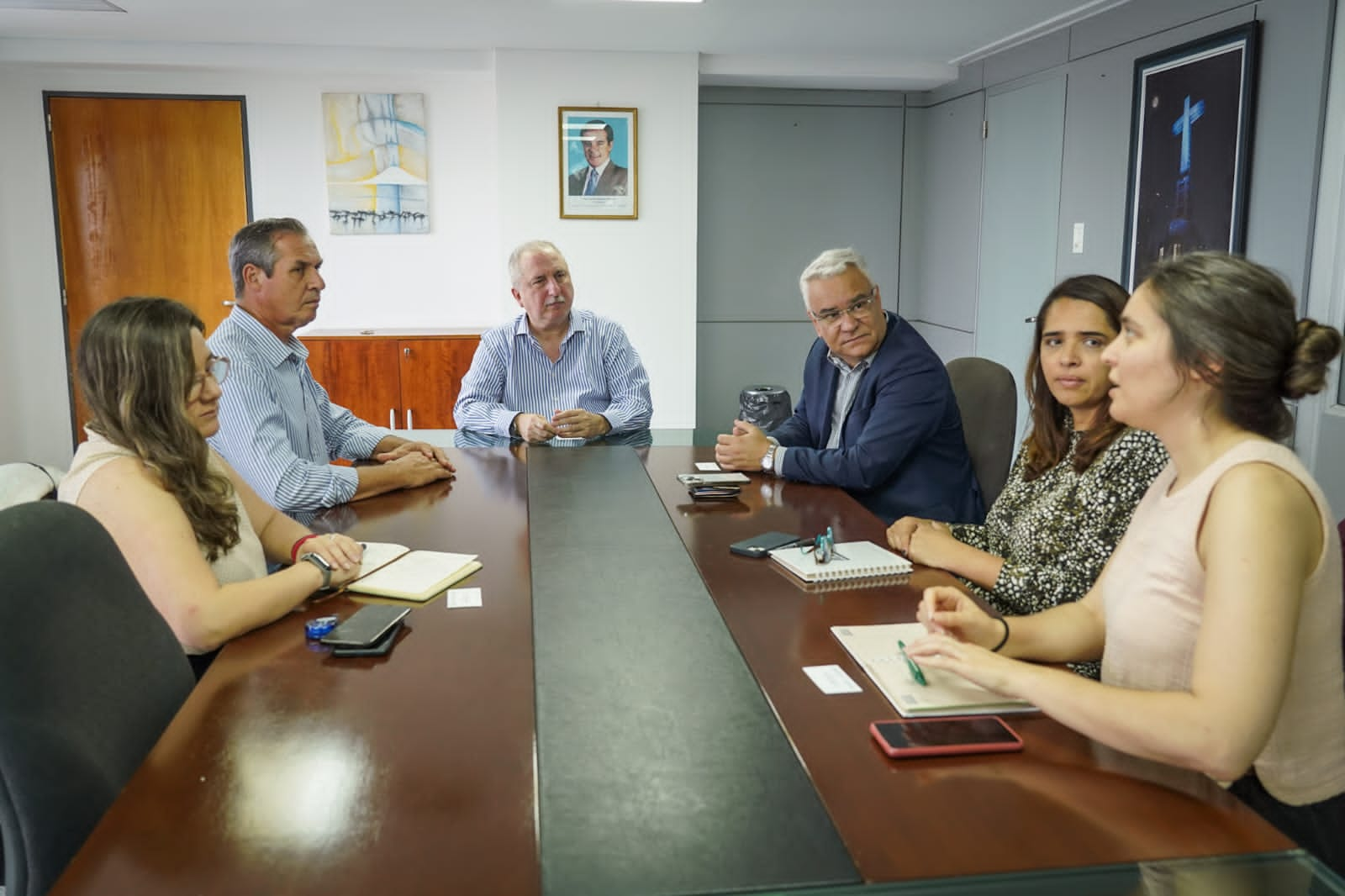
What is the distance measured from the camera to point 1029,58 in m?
5.52

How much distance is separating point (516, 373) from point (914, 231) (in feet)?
13.9

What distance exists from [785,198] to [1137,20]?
2.80 meters

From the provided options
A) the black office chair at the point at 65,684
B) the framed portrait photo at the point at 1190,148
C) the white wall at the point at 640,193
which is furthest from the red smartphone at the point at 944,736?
the white wall at the point at 640,193

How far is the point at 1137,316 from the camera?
1450 mm

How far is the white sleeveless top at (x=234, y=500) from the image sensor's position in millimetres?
1738

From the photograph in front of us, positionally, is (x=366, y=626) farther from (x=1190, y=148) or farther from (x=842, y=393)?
(x=1190, y=148)

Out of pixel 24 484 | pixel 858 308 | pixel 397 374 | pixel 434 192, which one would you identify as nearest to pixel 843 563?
pixel 858 308

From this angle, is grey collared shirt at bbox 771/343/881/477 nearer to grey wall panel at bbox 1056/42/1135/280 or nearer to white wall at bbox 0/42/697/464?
grey wall panel at bbox 1056/42/1135/280

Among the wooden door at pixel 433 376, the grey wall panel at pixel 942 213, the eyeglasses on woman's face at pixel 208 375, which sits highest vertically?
the grey wall panel at pixel 942 213

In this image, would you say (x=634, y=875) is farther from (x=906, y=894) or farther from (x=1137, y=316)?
(x=1137, y=316)

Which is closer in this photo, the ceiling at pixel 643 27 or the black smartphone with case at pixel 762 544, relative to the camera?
the black smartphone with case at pixel 762 544

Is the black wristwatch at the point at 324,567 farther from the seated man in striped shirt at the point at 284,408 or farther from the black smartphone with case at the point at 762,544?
the black smartphone with case at the point at 762,544

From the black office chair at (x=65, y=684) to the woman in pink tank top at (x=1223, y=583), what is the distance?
1.07m

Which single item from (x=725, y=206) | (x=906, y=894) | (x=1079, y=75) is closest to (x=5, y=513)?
(x=906, y=894)
